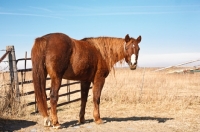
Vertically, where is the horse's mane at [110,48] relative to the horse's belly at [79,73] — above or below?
above

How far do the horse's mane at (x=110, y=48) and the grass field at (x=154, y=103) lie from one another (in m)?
0.41

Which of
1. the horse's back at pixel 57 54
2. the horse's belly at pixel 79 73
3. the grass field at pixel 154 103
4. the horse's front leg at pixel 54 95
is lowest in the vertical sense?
the grass field at pixel 154 103

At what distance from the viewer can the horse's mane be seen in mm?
6477

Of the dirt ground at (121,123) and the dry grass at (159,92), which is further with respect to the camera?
the dry grass at (159,92)

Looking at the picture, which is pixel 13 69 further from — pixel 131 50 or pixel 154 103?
pixel 154 103

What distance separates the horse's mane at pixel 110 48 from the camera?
648 cm

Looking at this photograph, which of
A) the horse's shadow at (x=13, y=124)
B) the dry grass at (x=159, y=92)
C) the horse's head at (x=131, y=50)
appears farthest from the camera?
the dry grass at (x=159, y=92)

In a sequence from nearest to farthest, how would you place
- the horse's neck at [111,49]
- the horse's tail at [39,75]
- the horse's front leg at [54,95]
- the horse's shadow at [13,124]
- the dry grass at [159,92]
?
A: the horse's tail at [39,75] → the horse's front leg at [54,95] → the horse's shadow at [13,124] → the horse's neck at [111,49] → the dry grass at [159,92]

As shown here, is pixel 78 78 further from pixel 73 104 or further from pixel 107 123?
pixel 73 104

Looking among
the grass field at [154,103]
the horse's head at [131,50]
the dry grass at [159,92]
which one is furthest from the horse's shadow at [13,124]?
the dry grass at [159,92]

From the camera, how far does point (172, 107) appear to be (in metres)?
9.47

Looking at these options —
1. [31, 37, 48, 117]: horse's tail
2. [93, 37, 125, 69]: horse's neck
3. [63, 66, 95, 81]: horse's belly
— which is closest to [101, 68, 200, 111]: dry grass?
[93, 37, 125, 69]: horse's neck

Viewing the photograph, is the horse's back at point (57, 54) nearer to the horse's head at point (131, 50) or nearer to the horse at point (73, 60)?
the horse at point (73, 60)

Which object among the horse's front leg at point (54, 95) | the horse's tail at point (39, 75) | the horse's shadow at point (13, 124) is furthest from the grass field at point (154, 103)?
the horse's tail at point (39, 75)
